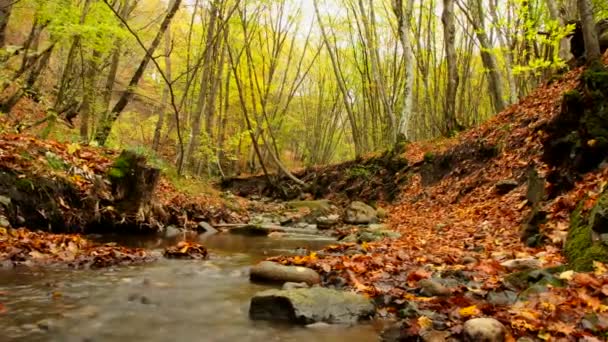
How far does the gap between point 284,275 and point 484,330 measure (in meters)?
2.65

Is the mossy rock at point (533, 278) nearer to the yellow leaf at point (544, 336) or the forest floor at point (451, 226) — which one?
the forest floor at point (451, 226)

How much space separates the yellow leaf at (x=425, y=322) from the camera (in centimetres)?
330

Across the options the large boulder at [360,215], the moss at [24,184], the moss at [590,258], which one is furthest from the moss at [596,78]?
the moss at [24,184]

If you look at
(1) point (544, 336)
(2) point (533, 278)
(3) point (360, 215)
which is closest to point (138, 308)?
(1) point (544, 336)

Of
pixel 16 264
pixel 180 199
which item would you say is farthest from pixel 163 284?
pixel 180 199

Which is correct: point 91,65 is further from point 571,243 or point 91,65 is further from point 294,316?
Answer: point 571,243

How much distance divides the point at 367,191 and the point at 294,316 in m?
13.1

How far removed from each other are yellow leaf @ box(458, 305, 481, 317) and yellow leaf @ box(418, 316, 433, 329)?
249mm

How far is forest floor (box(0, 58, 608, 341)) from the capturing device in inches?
133

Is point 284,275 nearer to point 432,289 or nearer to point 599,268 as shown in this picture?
point 432,289

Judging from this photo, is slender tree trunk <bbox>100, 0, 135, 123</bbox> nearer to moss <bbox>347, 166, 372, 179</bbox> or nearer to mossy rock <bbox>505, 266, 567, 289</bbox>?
moss <bbox>347, 166, 372, 179</bbox>

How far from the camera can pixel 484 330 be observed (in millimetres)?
2912

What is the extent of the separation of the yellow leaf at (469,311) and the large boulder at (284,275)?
1.94 metres

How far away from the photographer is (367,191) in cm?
1664
